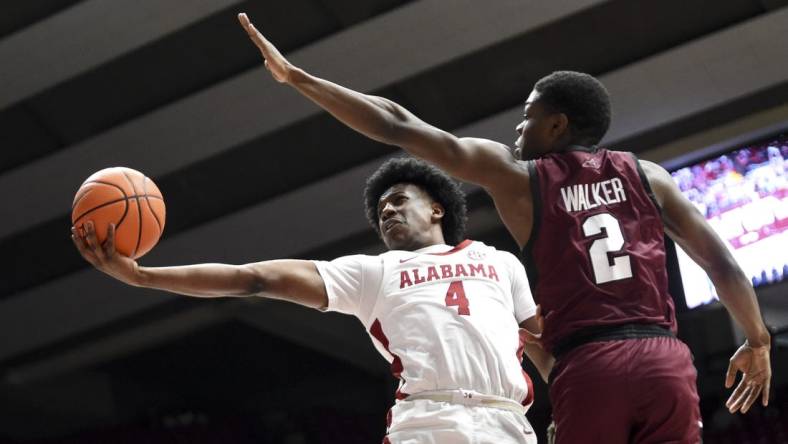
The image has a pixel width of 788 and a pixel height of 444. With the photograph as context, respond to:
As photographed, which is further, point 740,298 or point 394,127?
A: point 740,298

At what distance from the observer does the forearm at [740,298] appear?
3.68m

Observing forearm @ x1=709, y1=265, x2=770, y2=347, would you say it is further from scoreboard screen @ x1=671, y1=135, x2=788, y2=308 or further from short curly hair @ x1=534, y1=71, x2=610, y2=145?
scoreboard screen @ x1=671, y1=135, x2=788, y2=308

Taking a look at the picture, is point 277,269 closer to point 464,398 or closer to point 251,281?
point 251,281

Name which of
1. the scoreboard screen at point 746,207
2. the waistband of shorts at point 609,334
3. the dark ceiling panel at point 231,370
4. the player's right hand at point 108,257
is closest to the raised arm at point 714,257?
the waistband of shorts at point 609,334

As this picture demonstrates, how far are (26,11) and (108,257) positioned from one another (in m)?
7.78

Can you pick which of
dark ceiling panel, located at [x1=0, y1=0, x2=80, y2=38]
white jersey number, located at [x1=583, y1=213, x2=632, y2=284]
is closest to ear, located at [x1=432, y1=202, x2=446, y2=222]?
white jersey number, located at [x1=583, y1=213, x2=632, y2=284]

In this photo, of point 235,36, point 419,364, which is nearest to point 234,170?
point 235,36

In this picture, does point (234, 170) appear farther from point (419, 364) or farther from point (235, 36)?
point (419, 364)

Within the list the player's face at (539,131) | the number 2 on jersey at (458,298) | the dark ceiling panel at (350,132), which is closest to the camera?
the player's face at (539,131)

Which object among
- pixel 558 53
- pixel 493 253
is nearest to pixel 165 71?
pixel 558 53

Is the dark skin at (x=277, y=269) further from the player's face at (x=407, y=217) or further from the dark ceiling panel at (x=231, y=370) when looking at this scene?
the dark ceiling panel at (x=231, y=370)

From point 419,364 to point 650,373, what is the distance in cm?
100

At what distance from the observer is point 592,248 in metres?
3.46

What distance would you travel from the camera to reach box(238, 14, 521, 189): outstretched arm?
11.5 feet
